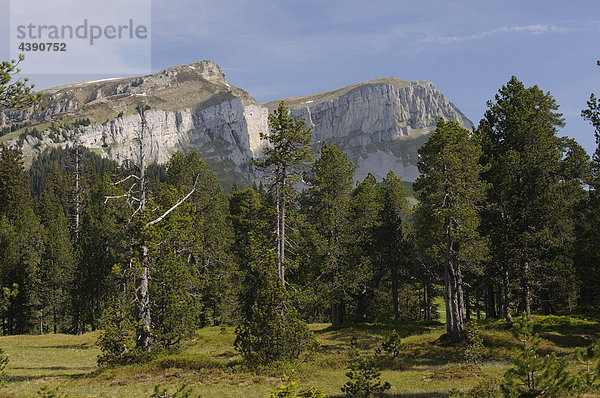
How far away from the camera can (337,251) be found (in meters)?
39.2

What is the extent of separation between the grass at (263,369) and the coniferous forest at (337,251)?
92 cm

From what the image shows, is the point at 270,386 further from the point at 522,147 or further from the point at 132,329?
the point at 522,147

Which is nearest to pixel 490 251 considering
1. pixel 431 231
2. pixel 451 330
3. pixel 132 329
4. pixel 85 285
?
pixel 431 231

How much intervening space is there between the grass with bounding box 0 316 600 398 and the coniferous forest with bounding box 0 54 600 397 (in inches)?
36.2

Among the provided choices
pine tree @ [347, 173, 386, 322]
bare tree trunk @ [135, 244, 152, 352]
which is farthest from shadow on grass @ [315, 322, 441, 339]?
bare tree trunk @ [135, 244, 152, 352]

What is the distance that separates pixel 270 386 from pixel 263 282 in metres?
5.40

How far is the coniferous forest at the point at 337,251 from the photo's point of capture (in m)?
21.0

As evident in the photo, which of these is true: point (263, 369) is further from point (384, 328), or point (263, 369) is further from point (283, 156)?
point (384, 328)

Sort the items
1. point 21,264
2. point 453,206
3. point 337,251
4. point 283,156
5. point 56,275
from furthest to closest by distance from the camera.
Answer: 1. point 21,264
2. point 56,275
3. point 337,251
4. point 453,206
5. point 283,156

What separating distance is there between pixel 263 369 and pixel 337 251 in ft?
65.5

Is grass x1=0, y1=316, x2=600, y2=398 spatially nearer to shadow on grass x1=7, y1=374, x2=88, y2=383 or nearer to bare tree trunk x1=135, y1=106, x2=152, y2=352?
shadow on grass x1=7, y1=374, x2=88, y2=383

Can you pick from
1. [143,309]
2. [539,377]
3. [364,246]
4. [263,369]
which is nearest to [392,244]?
[364,246]

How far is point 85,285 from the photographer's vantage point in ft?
148

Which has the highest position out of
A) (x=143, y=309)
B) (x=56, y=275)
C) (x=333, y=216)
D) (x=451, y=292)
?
(x=333, y=216)
